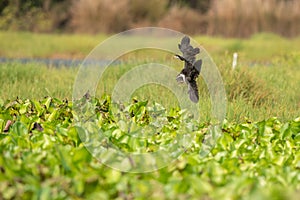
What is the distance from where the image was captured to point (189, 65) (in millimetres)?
6215

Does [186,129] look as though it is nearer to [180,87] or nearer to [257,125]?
[257,125]

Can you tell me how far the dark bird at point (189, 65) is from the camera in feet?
20.2

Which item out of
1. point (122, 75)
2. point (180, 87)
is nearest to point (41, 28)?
point (122, 75)

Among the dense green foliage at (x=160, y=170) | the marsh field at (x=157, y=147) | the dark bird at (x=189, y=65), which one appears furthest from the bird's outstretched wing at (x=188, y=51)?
the dense green foliage at (x=160, y=170)

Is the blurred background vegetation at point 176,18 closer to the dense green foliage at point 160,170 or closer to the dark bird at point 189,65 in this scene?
the dark bird at point 189,65

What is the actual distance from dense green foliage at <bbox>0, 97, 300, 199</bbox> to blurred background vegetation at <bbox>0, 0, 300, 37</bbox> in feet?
49.0

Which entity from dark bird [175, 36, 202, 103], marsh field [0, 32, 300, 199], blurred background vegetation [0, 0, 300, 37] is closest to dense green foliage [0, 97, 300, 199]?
marsh field [0, 32, 300, 199]

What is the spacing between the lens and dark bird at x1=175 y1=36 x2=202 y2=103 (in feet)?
20.2

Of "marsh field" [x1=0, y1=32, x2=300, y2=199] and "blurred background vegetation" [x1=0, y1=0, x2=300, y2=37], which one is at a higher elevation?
"marsh field" [x1=0, y1=32, x2=300, y2=199]

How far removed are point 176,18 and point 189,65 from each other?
50.4ft

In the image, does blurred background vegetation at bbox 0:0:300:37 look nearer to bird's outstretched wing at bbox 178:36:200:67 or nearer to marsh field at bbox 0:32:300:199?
marsh field at bbox 0:32:300:199

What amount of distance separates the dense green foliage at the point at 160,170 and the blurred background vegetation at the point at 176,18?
14933 millimetres

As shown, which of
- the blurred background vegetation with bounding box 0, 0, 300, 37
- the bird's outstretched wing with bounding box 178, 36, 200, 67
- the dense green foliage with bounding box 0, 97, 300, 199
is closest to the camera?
the dense green foliage with bounding box 0, 97, 300, 199

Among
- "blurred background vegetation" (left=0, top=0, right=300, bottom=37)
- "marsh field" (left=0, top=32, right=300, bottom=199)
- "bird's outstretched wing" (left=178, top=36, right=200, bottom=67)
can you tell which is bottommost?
"blurred background vegetation" (left=0, top=0, right=300, bottom=37)
